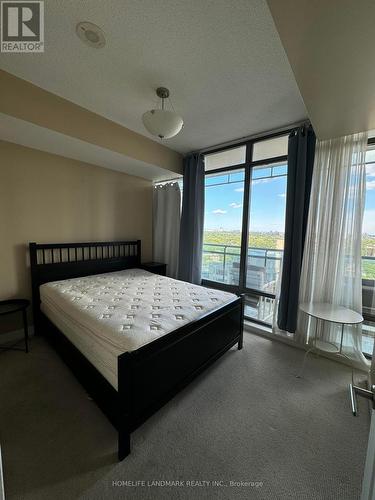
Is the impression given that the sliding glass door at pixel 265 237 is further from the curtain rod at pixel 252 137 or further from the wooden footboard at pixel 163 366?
the wooden footboard at pixel 163 366

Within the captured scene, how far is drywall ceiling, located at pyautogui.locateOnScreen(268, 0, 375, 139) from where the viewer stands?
0.96m

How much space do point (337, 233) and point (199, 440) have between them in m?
2.35

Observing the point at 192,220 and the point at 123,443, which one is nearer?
the point at 123,443

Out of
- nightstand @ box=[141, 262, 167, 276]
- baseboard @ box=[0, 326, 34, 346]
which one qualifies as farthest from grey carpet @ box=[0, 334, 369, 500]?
nightstand @ box=[141, 262, 167, 276]

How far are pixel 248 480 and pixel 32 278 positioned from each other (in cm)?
293

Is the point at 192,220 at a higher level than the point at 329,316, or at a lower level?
higher

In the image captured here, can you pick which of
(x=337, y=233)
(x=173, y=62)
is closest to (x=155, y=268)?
(x=337, y=233)

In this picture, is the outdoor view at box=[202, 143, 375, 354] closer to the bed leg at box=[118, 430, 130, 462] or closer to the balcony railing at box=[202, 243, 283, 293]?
the balcony railing at box=[202, 243, 283, 293]

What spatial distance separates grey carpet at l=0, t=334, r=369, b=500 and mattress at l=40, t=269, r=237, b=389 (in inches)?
17.8

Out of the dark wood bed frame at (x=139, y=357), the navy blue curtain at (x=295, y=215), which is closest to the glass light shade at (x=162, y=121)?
the navy blue curtain at (x=295, y=215)

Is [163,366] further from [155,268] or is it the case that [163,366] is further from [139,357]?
[155,268]

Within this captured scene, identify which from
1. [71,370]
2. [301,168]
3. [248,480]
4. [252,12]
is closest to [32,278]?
[71,370]

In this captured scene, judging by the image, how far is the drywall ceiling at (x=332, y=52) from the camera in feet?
3.15

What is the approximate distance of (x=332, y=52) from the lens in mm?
1180
